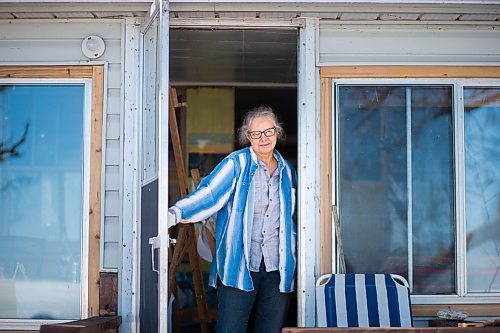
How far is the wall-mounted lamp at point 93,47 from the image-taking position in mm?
4891

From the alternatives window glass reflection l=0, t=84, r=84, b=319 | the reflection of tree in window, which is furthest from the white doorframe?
the reflection of tree in window

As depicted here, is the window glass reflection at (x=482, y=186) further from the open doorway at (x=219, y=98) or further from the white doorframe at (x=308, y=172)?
the open doorway at (x=219, y=98)

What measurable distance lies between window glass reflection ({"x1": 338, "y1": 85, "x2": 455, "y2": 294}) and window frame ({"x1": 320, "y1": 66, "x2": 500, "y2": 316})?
48 millimetres

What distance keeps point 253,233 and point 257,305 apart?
1.39ft

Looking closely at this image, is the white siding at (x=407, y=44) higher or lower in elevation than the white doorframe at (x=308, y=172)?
higher

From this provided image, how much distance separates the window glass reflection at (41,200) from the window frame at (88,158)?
44 mm

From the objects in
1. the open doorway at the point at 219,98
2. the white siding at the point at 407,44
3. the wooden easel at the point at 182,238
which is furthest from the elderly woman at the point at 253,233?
the open doorway at the point at 219,98

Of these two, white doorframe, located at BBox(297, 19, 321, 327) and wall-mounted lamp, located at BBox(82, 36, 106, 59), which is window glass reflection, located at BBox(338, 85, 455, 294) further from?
wall-mounted lamp, located at BBox(82, 36, 106, 59)

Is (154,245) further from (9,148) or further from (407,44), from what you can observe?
(407,44)

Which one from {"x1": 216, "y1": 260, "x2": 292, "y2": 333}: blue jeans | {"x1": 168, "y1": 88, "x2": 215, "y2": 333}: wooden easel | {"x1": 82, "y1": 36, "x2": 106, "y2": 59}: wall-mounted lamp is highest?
{"x1": 82, "y1": 36, "x2": 106, "y2": 59}: wall-mounted lamp

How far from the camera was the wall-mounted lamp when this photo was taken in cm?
489

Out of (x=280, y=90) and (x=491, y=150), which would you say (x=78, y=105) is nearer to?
(x=491, y=150)

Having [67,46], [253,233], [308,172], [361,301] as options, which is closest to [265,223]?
[253,233]

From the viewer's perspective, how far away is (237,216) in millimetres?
4730
